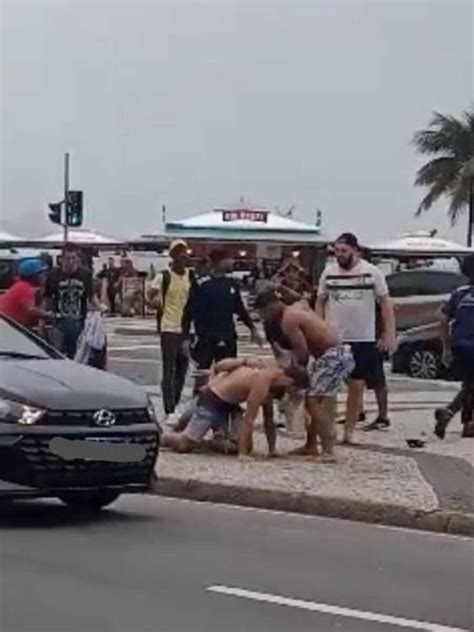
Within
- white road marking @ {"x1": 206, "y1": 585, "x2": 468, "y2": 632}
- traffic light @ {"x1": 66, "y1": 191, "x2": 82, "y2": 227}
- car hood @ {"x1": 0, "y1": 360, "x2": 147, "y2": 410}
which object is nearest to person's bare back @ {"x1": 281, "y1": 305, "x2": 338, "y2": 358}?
car hood @ {"x1": 0, "y1": 360, "x2": 147, "y2": 410}

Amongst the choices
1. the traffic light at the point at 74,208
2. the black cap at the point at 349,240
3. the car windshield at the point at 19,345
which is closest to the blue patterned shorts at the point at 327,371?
the black cap at the point at 349,240

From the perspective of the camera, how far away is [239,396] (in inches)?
518

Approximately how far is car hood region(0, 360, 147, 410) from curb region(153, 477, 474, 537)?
1.48 m

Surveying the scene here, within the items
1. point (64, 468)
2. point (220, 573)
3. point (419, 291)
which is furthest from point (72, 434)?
point (419, 291)

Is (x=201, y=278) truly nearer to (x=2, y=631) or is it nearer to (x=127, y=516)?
(x=127, y=516)

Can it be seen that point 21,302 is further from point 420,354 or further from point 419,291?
point 419,291

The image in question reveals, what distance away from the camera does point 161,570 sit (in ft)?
29.1

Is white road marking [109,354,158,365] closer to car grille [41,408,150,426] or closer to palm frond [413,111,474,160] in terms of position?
car grille [41,408,150,426]

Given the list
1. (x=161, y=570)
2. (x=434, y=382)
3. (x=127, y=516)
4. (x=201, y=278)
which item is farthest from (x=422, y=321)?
(x=161, y=570)

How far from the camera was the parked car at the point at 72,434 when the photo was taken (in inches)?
392

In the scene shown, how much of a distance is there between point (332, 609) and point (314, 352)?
5.39 metres

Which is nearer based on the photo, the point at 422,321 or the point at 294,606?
the point at 294,606

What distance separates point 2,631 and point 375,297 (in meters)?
7.84

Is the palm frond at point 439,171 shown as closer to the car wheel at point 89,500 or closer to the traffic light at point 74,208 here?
the traffic light at point 74,208
